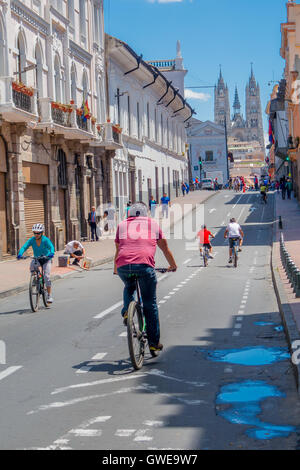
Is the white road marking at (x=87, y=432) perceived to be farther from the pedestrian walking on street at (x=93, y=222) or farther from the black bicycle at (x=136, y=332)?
the pedestrian walking on street at (x=93, y=222)

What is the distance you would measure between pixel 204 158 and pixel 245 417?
112m

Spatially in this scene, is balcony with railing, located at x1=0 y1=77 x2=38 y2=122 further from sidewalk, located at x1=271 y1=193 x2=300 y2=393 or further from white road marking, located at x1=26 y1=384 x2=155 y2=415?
white road marking, located at x1=26 y1=384 x2=155 y2=415

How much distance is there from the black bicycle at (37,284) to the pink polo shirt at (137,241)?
5328mm

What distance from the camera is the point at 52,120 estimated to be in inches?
1111

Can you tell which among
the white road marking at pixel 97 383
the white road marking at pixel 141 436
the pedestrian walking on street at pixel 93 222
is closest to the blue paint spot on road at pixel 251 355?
the white road marking at pixel 97 383

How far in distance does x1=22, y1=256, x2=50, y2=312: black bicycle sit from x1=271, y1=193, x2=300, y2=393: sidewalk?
4530 millimetres

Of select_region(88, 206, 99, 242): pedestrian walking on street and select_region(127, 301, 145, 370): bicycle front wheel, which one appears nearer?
select_region(127, 301, 145, 370): bicycle front wheel

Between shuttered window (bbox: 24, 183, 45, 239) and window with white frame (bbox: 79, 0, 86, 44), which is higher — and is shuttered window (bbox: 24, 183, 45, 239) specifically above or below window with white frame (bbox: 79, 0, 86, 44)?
below

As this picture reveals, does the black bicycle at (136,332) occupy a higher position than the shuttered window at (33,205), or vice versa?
the shuttered window at (33,205)

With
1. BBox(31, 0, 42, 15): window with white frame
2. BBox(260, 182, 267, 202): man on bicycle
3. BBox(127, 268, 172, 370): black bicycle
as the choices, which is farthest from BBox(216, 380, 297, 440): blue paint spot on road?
BBox(260, 182, 267, 202): man on bicycle

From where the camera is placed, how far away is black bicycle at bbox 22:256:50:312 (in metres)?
13.8

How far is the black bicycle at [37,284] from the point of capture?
1384 cm
